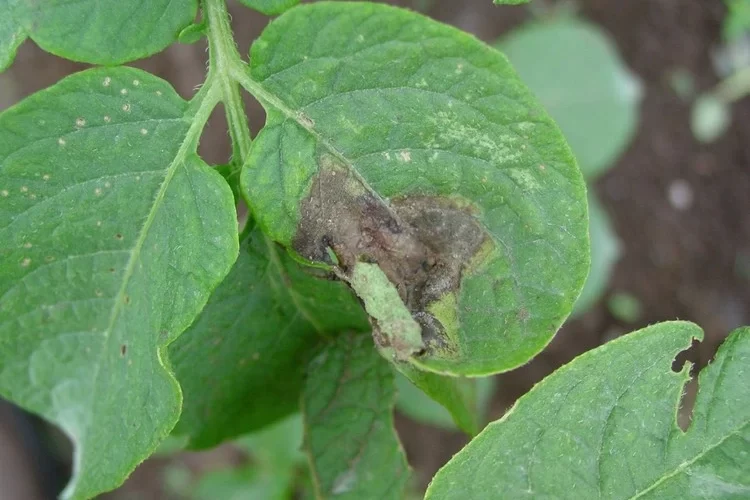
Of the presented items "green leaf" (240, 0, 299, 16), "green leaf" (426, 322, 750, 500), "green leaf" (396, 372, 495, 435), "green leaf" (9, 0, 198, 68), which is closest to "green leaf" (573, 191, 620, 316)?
"green leaf" (396, 372, 495, 435)

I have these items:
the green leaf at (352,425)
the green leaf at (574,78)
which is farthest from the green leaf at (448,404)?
the green leaf at (574,78)

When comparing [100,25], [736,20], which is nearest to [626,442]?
[100,25]

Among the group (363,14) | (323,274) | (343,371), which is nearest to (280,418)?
(343,371)

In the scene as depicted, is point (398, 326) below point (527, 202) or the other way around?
below

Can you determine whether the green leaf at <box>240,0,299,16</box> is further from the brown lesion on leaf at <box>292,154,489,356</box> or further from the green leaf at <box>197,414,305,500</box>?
the green leaf at <box>197,414,305,500</box>

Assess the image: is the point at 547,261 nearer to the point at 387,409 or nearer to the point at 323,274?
the point at 323,274

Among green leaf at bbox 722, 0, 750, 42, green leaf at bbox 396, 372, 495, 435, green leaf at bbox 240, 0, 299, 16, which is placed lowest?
green leaf at bbox 396, 372, 495, 435

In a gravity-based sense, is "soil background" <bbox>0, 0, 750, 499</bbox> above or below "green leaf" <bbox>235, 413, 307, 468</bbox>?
above
